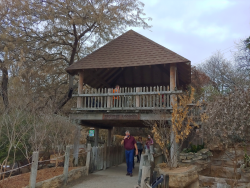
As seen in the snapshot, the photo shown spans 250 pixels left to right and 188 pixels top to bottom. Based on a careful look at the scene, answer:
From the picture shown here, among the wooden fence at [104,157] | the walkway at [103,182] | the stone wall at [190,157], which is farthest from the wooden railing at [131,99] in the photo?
the walkway at [103,182]

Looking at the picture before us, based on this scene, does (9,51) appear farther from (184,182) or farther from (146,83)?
(184,182)

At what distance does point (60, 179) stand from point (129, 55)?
6116 millimetres

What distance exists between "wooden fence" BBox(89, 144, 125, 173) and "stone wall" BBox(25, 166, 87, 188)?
95cm

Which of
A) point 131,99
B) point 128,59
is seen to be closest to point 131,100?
point 131,99

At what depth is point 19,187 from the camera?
6.17 m

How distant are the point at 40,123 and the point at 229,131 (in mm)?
6568

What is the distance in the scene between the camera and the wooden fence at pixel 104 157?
10.4 meters

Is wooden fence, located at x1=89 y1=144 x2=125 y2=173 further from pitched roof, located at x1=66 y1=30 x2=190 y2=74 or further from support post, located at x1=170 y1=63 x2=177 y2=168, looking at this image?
pitched roof, located at x1=66 y1=30 x2=190 y2=74

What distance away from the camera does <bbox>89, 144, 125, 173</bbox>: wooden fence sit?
1043cm

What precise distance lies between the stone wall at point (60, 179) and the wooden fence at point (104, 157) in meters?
0.95

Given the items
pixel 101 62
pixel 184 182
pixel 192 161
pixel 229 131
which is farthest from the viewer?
pixel 101 62

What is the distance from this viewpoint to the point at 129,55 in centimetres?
1095

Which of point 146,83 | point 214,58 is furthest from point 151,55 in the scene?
point 214,58

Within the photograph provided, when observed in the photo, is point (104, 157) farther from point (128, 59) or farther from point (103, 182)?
point (128, 59)
